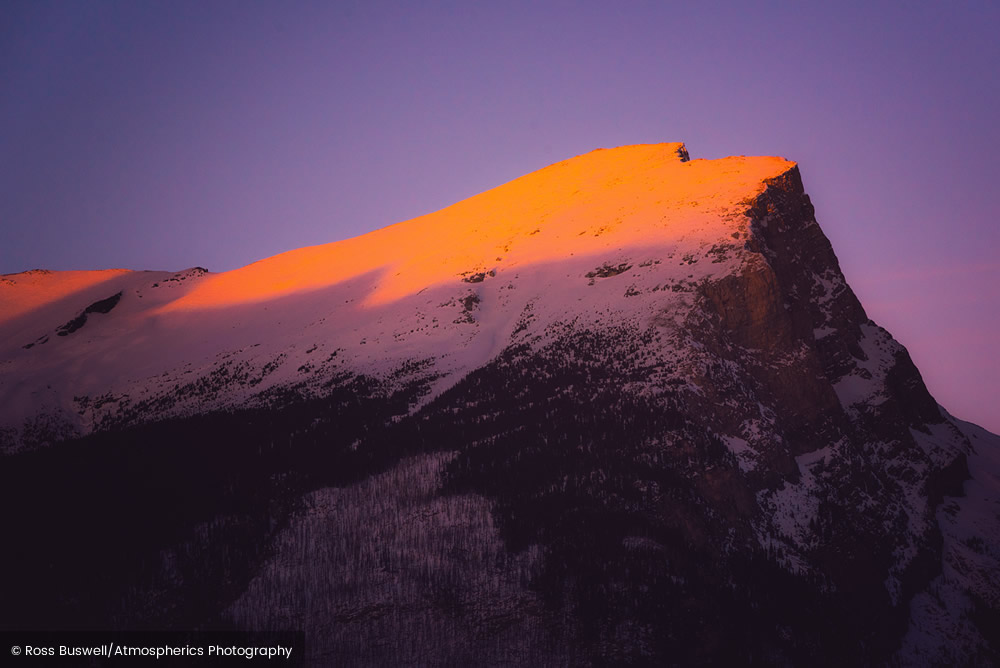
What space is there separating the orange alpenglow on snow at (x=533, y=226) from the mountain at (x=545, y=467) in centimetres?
91

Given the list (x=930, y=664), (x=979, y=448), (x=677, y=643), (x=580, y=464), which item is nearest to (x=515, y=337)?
(x=580, y=464)

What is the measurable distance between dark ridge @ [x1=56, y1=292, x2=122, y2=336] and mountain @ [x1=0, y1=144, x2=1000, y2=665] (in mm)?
9023

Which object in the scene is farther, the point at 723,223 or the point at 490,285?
the point at 490,285

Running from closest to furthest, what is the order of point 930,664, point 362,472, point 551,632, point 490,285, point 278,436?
point 551,632 → point 930,664 → point 362,472 → point 278,436 → point 490,285

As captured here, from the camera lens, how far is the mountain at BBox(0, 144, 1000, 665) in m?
60.8

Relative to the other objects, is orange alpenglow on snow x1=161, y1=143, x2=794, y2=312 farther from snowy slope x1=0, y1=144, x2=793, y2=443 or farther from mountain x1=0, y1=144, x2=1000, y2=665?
mountain x1=0, y1=144, x2=1000, y2=665

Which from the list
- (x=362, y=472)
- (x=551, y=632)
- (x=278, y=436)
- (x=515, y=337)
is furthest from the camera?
(x=515, y=337)

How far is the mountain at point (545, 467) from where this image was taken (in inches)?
2395

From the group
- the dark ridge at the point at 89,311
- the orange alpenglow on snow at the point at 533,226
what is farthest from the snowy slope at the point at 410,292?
the dark ridge at the point at 89,311

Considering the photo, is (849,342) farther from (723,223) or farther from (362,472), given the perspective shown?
(362,472)

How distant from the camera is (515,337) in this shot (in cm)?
8519

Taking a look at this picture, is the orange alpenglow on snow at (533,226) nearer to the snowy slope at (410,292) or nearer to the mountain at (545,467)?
the snowy slope at (410,292)

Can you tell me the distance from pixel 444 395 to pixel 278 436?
14.5m

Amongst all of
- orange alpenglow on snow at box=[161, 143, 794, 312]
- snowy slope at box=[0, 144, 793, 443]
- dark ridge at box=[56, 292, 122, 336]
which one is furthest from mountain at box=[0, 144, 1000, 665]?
dark ridge at box=[56, 292, 122, 336]
